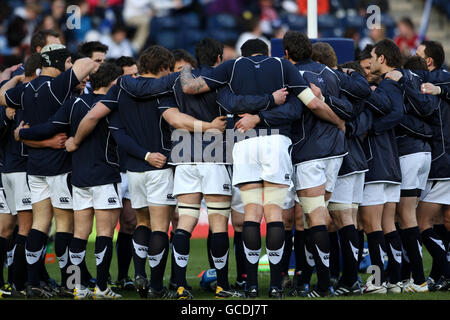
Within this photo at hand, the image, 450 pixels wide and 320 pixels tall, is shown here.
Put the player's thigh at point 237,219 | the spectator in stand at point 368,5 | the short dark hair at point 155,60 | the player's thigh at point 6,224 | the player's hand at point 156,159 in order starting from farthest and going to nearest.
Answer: the spectator in stand at point 368,5 → the player's thigh at point 6,224 → the player's thigh at point 237,219 → the short dark hair at point 155,60 → the player's hand at point 156,159

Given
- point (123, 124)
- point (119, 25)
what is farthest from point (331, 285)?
point (119, 25)

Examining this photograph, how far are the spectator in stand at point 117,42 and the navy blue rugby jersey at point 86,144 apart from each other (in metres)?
9.26

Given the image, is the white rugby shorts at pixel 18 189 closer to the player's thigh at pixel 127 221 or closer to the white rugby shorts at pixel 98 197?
the white rugby shorts at pixel 98 197

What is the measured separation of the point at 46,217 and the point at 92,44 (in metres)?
2.53

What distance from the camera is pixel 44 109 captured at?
8156 millimetres

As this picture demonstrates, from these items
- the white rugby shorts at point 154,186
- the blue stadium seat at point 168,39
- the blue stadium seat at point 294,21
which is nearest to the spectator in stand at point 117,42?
the blue stadium seat at point 168,39

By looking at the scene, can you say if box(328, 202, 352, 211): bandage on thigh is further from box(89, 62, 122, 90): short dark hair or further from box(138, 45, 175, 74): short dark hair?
box(89, 62, 122, 90): short dark hair

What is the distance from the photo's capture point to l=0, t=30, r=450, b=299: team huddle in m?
7.39

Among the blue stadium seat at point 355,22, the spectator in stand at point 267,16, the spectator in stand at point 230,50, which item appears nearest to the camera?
the spectator in stand at point 230,50

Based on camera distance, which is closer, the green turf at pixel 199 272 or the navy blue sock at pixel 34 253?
the green turf at pixel 199 272

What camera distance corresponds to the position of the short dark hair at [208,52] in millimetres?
7840

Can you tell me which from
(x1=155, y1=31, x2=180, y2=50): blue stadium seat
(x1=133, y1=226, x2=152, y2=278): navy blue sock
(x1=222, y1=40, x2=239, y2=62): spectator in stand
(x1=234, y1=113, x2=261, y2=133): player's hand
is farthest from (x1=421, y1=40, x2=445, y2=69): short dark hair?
(x1=155, y1=31, x2=180, y2=50): blue stadium seat

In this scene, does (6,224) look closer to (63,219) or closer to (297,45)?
(63,219)

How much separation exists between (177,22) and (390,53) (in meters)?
11.3
